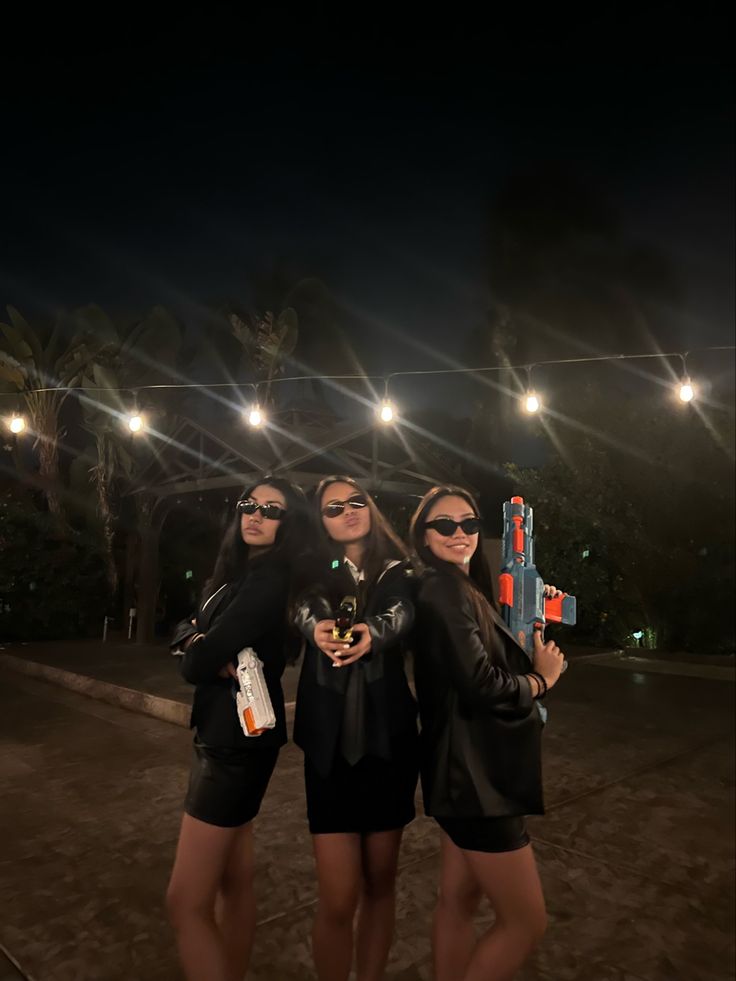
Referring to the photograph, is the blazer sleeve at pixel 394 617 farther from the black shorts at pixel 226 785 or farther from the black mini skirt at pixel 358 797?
the black shorts at pixel 226 785

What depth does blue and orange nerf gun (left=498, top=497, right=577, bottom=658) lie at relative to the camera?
7.02 feet

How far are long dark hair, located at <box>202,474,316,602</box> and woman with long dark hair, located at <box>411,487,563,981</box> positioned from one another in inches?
19.4

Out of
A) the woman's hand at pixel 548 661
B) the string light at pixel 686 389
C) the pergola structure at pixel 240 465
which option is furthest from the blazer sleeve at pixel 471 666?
the pergola structure at pixel 240 465

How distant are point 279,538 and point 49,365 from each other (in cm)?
1593

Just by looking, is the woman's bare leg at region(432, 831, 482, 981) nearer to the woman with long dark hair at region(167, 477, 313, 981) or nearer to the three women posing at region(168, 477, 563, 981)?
the three women posing at region(168, 477, 563, 981)

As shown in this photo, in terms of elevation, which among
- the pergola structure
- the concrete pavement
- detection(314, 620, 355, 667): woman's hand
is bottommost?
the concrete pavement

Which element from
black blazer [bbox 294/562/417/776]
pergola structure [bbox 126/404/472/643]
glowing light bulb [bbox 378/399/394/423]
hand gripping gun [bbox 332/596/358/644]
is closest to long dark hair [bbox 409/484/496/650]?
black blazer [bbox 294/562/417/776]

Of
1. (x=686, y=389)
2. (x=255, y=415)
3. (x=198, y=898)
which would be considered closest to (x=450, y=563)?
(x=198, y=898)

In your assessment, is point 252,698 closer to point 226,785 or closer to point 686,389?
point 226,785

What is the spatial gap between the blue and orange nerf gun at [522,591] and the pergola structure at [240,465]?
29.5 feet

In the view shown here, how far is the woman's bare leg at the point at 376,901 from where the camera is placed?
2035 mm

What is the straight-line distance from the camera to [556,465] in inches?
523

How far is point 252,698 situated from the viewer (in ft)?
6.68

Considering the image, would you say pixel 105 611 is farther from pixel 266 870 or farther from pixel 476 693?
pixel 476 693
